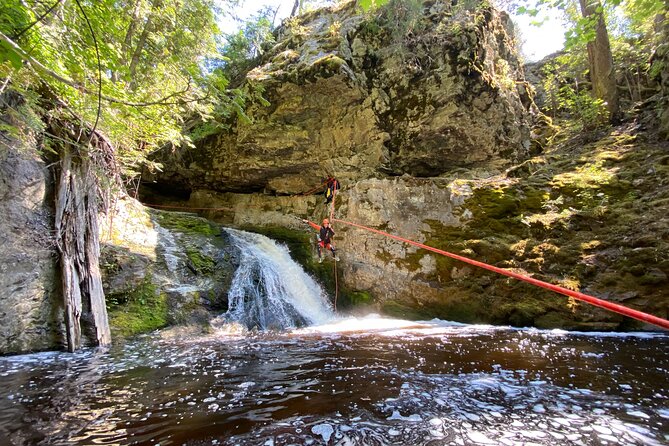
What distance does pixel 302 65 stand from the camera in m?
10.6

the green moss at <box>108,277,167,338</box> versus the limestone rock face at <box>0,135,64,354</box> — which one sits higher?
the limestone rock face at <box>0,135,64,354</box>

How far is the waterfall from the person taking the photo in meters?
Answer: 7.34

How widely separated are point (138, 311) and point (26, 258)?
6.53ft

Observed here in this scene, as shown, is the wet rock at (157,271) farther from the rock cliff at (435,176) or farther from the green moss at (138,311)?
the rock cliff at (435,176)

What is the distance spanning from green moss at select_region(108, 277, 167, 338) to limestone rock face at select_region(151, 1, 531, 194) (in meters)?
7.12

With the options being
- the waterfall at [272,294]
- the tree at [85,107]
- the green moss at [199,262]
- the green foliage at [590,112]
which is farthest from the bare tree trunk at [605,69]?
the green moss at [199,262]

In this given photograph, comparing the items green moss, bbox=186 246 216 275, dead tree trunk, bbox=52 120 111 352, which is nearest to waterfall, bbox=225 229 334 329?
green moss, bbox=186 246 216 275

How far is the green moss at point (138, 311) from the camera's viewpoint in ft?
19.4

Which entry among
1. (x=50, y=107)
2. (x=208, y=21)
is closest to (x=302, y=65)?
(x=208, y=21)

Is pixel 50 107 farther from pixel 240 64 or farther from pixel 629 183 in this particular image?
pixel 629 183

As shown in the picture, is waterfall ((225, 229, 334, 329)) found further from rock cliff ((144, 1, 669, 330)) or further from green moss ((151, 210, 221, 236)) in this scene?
green moss ((151, 210, 221, 236))

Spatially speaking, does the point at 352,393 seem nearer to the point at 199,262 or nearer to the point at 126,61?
the point at 199,262

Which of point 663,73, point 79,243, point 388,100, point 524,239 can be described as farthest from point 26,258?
point 663,73

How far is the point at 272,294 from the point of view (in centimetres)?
805
